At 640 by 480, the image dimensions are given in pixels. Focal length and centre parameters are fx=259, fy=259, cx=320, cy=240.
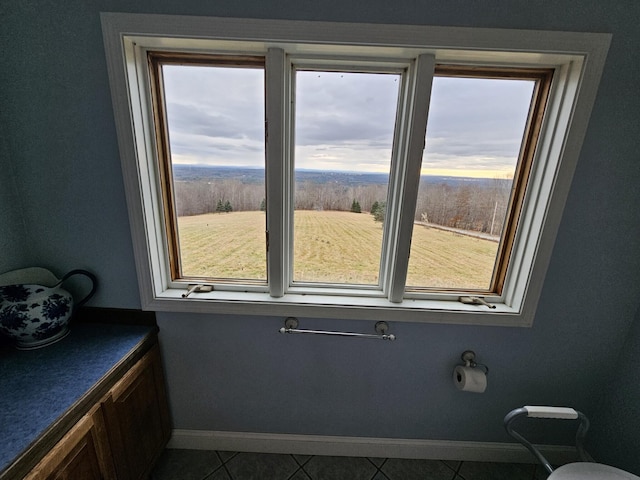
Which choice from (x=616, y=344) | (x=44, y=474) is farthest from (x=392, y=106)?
(x=44, y=474)

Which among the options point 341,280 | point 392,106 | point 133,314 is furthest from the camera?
point 341,280

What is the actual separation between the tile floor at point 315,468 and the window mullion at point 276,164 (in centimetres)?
95

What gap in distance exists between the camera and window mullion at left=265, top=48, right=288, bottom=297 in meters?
1.00

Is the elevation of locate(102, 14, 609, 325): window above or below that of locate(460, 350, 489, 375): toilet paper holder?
above

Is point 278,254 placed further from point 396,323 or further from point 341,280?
point 396,323

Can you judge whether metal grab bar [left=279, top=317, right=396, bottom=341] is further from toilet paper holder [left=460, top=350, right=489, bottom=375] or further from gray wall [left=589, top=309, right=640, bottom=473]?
gray wall [left=589, top=309, right=640, bottom=473]

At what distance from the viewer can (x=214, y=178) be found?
1.21 metres

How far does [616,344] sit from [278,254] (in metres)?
1.66

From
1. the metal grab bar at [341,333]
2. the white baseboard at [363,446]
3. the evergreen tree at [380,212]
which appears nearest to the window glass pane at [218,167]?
the metal grab bar at [341,333]

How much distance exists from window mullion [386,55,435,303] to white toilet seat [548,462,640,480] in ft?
2.62

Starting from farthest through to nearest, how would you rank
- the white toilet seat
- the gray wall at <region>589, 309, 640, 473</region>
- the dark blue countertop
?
the gray wall at <region>589, 309, 640, 473</region> < the white toilet seat < the dark blue countertop

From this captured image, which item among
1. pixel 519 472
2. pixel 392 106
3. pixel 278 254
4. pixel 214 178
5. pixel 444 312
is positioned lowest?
pixel 519 472

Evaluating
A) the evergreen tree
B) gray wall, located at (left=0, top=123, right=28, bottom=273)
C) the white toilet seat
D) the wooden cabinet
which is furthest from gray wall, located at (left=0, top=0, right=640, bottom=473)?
the evergreen tree

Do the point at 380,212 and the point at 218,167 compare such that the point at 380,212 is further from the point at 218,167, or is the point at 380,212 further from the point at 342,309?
the point at 218,167
